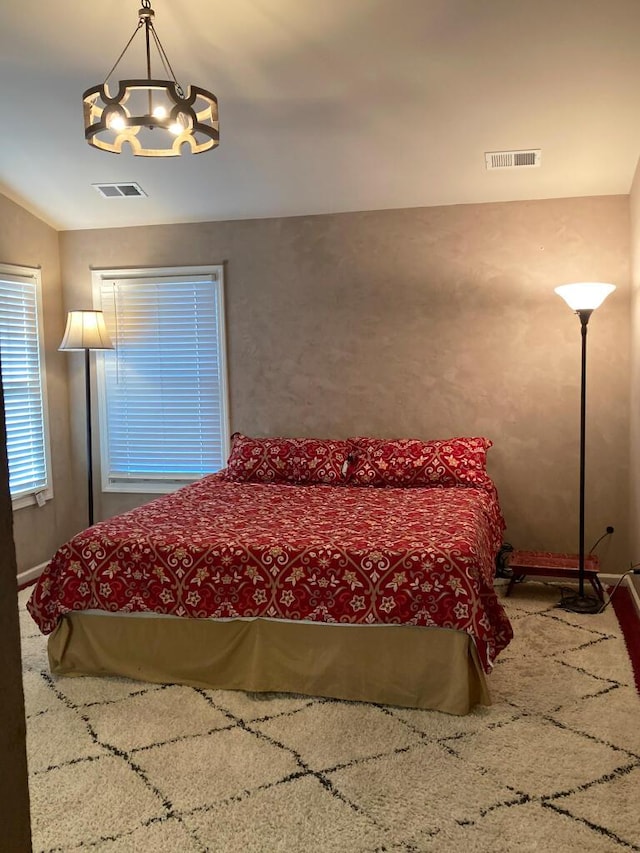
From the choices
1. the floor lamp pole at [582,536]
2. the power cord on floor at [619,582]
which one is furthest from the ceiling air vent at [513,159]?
the power cord on floor at [619,582]

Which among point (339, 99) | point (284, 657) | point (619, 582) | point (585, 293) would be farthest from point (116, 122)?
point (619, 582)

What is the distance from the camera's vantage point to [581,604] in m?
4.12

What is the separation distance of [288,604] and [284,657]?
236mm

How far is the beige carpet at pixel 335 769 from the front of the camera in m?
2.18

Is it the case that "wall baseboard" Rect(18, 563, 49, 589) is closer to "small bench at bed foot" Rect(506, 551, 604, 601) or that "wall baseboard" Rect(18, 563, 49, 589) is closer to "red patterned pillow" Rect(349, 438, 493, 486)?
"red patterned pillow" Rect(349, 438, 493, 486)

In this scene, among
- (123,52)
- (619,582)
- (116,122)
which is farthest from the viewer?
(619,582)

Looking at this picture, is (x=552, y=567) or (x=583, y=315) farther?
(x=552, y=567)

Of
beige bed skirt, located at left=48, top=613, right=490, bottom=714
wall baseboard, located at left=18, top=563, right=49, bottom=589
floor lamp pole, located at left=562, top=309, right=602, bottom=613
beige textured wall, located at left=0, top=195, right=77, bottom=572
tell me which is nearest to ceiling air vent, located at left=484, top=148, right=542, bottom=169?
floor lamp pole, located at left=562, top=309, right=602, bottom=613

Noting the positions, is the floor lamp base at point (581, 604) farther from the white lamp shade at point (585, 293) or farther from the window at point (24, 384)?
the window at point (24, 384)

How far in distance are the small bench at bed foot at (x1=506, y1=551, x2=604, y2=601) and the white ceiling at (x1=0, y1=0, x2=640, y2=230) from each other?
7.12ft

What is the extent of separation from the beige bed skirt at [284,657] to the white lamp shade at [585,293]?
79.1 inches

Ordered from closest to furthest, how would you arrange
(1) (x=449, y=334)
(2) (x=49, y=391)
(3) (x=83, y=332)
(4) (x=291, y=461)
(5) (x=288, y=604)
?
1. (5) (x=288, y=604)
2. (4) (x=291, y=461)
3. (1) (x=449, y=334)
4. (3) (x=83, y=332)
5. (2) (x=49, y=391)

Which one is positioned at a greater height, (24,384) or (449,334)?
(449,334)

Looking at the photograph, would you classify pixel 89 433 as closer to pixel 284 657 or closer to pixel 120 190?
pixel 120 190
